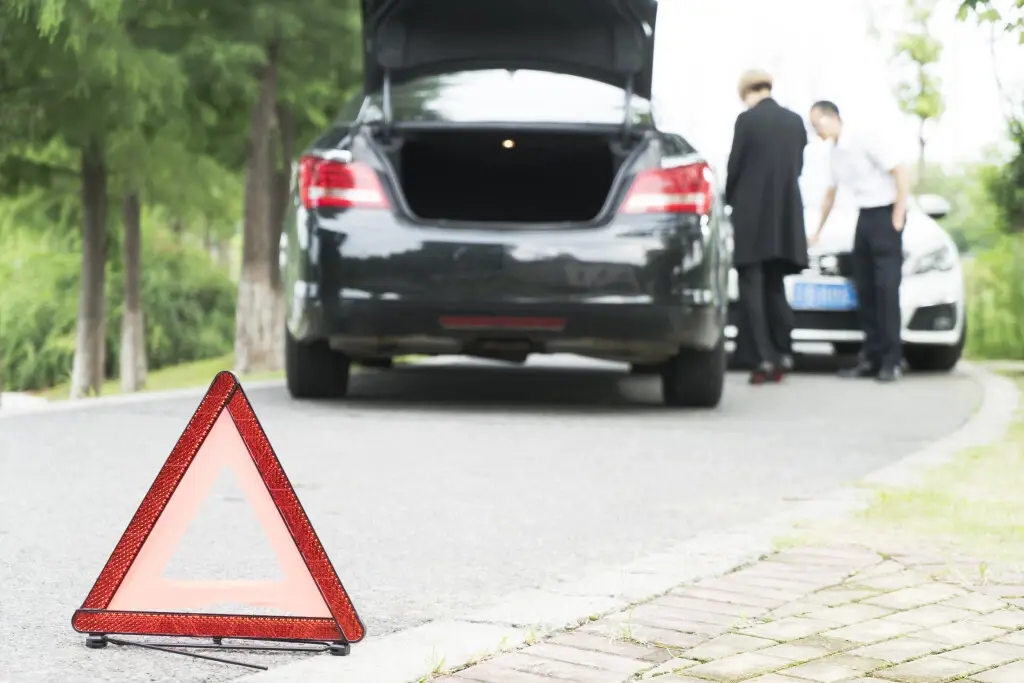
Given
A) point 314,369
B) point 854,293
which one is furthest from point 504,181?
point 854,293

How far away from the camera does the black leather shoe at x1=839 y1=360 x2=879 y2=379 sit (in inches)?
456

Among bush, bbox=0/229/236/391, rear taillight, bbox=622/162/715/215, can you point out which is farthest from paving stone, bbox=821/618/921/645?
bush, bbox=0/229/236/391

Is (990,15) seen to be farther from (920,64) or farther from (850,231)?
(920,64)

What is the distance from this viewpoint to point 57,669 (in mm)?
3270

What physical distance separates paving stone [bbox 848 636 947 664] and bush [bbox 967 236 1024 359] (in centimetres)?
1197

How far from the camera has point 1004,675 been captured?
127 inches

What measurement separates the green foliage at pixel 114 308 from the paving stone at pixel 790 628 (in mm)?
23538

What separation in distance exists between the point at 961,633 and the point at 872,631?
19 cm

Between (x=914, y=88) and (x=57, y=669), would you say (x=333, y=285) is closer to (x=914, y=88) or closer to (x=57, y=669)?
(x=57, y=669)

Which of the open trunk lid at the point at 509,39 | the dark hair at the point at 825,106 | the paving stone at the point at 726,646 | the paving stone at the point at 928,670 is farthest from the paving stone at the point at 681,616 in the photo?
the dark hair at the point at 825,106

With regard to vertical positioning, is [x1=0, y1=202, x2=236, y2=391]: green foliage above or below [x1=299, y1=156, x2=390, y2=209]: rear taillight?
below

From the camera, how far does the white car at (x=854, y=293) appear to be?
467 inches

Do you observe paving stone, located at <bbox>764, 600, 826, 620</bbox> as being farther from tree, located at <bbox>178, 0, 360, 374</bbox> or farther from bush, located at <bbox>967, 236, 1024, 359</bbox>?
tree, located at <bbox>178, 0, 360, 374</bbox>

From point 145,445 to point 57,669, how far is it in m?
3.67
